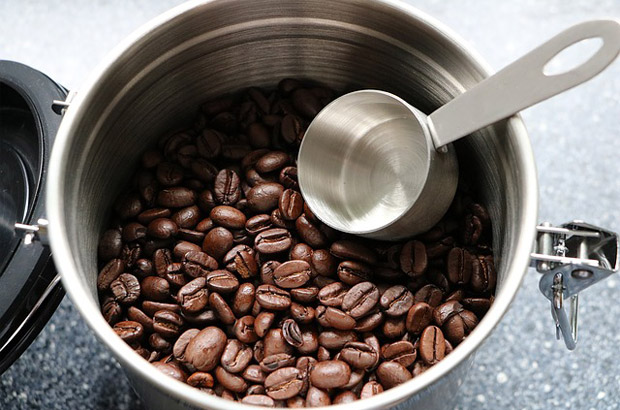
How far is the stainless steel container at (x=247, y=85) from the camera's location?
2.72 ft

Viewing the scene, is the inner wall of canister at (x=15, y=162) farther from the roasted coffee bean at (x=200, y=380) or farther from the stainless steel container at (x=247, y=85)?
the roasted coffee bean at (x=200, y=380)

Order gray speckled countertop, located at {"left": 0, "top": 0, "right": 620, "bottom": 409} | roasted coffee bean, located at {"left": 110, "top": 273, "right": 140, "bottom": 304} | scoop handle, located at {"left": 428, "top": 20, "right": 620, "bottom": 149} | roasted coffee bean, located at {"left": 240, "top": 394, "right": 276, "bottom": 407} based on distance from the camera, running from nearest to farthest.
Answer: scoop handle, located at {"left": 428, "top": 20, "right": 620, "bottom": 149}, roasted coffee bean, located at {"left": 240, "top": 394, "right": 276, "bottom": 407}, roasted coffee bean, located at {"left": 110, "top": 273, "right": 140, "bottom": 304}, gray speckled countertop, located at {"left": 0, "top": 0, "right": 620, "bottom": 409}

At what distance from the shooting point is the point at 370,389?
0.97 meters

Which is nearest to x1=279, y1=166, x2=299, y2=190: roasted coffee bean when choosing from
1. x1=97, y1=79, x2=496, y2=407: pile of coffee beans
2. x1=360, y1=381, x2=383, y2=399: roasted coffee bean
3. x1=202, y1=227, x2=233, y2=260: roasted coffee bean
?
x1=97, y1=79, x2=496, y2=407: pile of coffee beans

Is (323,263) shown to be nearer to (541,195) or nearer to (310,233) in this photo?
(310,233)

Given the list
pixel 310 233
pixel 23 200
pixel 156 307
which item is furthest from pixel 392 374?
pixel 23 200

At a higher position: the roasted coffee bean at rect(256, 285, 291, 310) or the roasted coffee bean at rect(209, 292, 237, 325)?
the roasted coffee bean at rect(256, 285, 291, 310)

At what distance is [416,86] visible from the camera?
1.14 m

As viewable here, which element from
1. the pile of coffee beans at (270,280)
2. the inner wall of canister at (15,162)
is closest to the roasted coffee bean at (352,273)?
the pile of coffee beans at (270,280)

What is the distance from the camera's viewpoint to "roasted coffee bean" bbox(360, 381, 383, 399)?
3.17ft

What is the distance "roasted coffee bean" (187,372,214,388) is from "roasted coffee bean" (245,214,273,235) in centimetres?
→ 23

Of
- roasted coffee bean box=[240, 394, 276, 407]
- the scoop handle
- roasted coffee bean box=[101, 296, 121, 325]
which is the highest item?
the scoop handle

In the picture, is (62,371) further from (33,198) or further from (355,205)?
(355,205)

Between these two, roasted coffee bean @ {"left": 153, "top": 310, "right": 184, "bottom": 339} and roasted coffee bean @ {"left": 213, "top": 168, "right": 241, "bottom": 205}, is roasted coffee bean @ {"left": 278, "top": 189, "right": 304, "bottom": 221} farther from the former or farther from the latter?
roasted coffee bean @ {"left": 153, "top": 310, "right": 184, "bottom": 339}
